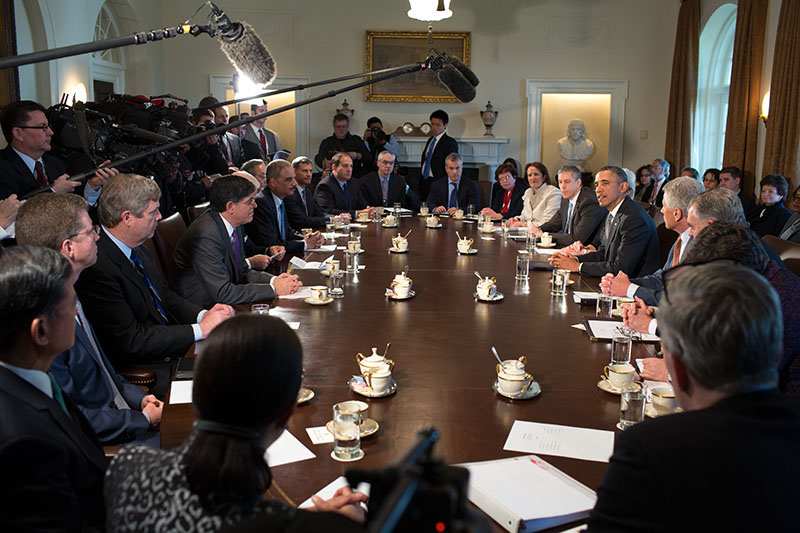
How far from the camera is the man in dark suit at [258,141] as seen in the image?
804cm

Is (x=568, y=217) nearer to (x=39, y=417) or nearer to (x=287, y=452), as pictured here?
(x=287, y=452)

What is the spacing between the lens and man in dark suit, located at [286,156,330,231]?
6.16 metres

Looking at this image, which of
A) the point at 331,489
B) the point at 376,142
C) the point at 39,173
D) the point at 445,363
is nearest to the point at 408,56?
the point at 376,142

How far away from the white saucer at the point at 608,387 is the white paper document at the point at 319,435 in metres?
0.85

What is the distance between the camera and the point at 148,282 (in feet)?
9.78

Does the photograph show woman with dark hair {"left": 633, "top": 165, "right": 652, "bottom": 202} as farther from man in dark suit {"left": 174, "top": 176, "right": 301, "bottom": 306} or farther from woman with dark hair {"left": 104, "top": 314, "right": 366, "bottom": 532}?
woman with dark hair {"left": 104, "top": 314, "right": 366, "bottom": 532}

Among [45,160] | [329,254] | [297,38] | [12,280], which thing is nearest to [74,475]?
[12,280]

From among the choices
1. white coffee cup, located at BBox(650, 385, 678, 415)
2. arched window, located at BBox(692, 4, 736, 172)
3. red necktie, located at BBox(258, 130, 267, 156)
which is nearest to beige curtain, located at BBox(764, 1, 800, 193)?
arched window, located at BBox(692, 4, 736, 172)

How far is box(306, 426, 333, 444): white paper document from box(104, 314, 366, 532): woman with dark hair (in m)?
0.71

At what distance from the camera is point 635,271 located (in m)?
4.21

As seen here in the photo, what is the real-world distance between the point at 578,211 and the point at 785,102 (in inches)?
126

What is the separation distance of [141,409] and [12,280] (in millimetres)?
1071

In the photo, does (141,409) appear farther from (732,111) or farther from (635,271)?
(732,111)

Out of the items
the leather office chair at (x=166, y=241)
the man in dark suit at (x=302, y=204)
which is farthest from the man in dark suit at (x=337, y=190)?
the leather office chair at (x=166, y=241)
